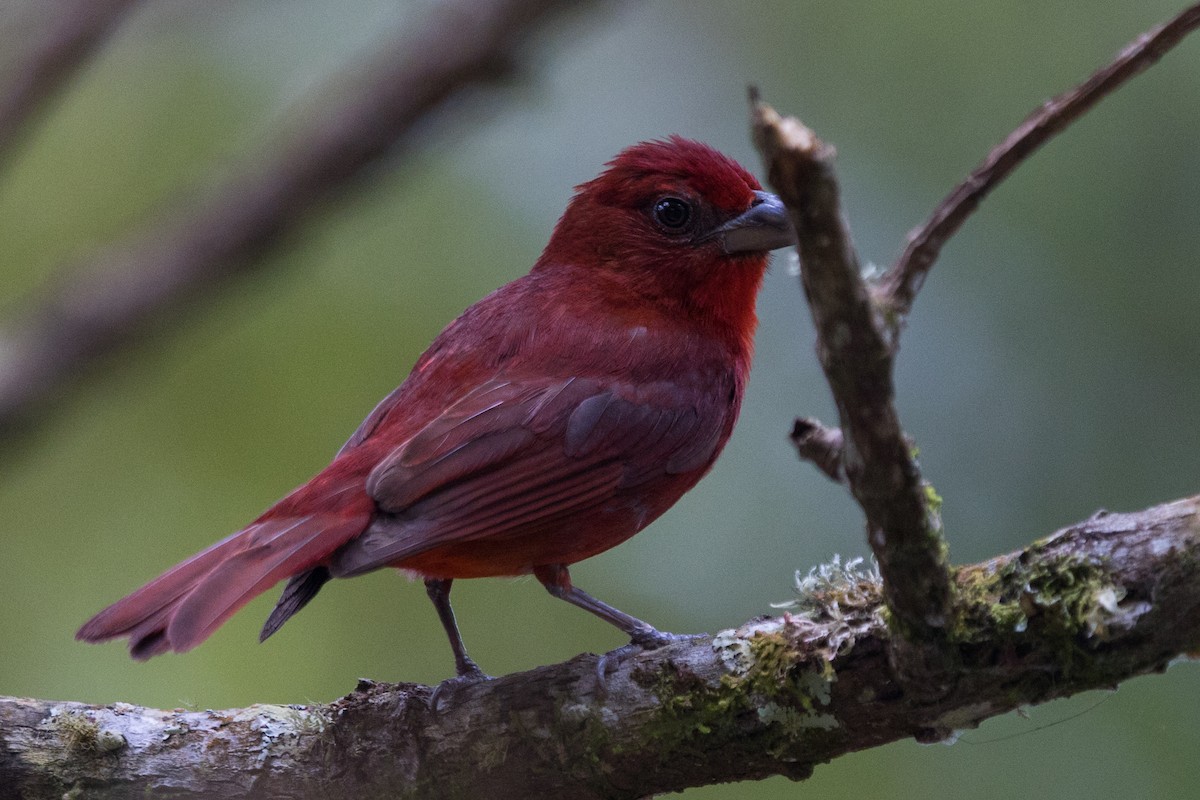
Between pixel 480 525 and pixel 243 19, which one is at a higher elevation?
pixel 243 19

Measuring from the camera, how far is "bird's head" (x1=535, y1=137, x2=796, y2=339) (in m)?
3.87

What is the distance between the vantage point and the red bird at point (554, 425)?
2.92 meters

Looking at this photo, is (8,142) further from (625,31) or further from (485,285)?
(625,31)

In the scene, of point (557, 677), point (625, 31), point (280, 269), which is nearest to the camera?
point (557, 677)

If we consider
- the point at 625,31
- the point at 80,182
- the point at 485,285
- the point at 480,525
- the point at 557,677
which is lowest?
the point at 557,677

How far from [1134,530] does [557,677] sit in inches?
49.0

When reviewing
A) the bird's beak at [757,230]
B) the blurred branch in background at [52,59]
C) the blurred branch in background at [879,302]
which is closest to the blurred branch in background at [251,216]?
the blurred branch in background at [52,59]

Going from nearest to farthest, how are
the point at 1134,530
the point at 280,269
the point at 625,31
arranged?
the point at 1134,530, the point at 280,269, the point at 625,31

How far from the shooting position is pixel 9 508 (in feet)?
18.6

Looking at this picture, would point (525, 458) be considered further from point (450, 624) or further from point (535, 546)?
Result: point (450, 624)

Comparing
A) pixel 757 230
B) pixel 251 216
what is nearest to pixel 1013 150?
pixel 757 230

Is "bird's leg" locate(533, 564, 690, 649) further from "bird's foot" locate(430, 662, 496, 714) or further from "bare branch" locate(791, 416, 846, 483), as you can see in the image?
"bare branch" locate(791, 416, 846, 483)

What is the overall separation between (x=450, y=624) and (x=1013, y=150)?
214cm

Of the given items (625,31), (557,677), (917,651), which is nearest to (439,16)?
(557,677)
